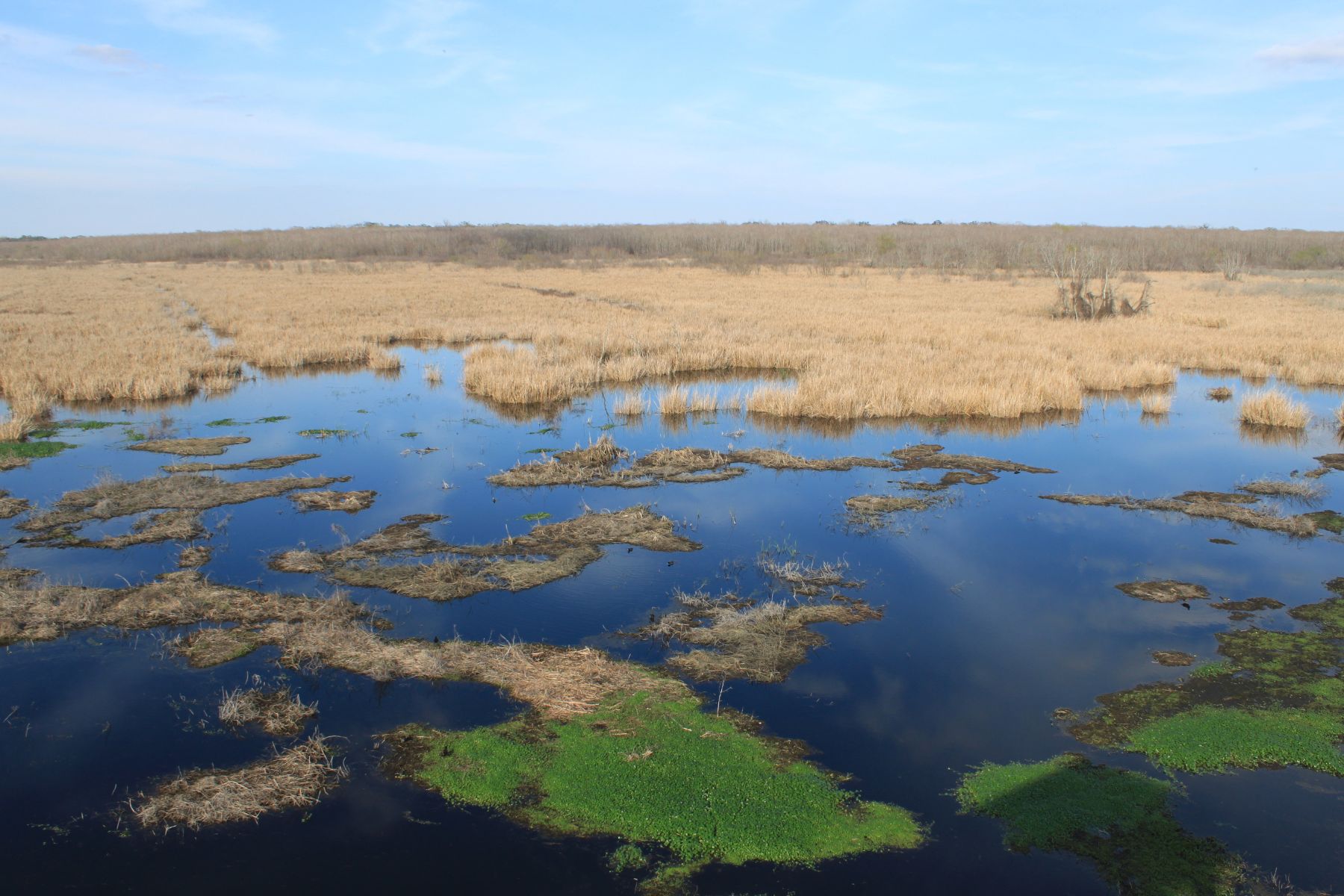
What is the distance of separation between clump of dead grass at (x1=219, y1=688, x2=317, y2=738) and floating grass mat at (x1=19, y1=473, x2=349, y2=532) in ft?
17.9

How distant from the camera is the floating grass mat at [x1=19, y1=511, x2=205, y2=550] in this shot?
9773 mm

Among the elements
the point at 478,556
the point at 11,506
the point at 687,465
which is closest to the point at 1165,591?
the point at 687,465

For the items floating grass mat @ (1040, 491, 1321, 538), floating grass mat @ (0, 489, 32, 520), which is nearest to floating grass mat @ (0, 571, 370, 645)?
floating grass mat @ (0, 489, 32, 520)

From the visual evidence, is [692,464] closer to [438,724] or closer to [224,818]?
[438,724]

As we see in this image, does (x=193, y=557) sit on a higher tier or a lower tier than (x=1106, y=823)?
higher

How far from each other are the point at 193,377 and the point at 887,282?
36.5m

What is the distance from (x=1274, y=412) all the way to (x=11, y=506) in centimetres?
2035

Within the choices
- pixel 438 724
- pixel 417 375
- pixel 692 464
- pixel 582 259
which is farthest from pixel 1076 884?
pixel 582 259

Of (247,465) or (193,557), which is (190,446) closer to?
(247,465)

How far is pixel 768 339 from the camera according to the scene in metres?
24.5

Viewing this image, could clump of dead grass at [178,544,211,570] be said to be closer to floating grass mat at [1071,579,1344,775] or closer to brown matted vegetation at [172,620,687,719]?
brown matted vegetation at [172,620,687,719]

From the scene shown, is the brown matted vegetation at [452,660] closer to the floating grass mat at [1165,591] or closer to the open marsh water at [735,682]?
the open marsh water at [735,682]

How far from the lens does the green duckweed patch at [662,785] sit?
514 centimetres

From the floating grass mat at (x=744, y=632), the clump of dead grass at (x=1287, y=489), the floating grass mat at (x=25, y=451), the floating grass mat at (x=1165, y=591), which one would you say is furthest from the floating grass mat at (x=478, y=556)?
the clump of dead grass at (x=1287, y=489)
